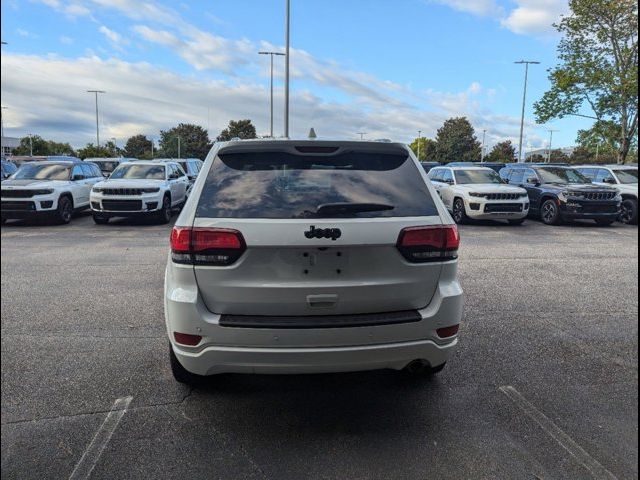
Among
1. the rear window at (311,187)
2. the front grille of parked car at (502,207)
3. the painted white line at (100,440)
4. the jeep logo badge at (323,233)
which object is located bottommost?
the painted white line at (100,440)

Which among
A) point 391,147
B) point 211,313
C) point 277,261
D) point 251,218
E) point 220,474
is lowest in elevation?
point 220,474

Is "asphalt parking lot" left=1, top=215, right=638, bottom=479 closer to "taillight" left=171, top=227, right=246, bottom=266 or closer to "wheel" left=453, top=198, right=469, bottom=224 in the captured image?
"taillight" left=171, top=227, right=246, bottom=266

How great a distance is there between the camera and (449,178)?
1529cm

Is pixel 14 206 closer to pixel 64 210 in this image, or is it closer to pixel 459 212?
pixel 64 210

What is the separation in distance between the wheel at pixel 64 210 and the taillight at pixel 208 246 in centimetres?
1182

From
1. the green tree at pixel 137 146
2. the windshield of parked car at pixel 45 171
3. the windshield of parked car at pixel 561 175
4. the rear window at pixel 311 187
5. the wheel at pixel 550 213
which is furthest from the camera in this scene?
the green tree at pixel 137 146

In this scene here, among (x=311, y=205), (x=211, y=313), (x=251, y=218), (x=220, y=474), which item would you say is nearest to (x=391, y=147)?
(x=311, y=205)

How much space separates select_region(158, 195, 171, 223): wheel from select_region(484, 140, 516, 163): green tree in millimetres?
72480

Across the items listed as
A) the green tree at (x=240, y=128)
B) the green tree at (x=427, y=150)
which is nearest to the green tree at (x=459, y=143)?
the green tree at (x=427, y=150)

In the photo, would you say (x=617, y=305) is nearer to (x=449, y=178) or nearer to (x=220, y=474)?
(x=220, y=474)

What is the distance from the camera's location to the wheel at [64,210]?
13.0 m

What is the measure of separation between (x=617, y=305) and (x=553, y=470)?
392 centimetres

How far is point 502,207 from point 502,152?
7345 centimetres

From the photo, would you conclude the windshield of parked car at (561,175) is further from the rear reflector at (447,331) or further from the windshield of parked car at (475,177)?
the rear reflector at (447,331)
